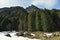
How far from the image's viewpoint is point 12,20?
165 metres

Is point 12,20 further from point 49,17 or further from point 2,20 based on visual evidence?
point 49,17

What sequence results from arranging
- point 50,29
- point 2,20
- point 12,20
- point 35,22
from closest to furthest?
point 50,29
point 35,22
point 2,20
point 12,20

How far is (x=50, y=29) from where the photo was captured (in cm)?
9025

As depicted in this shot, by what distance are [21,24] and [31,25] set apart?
61.5ft

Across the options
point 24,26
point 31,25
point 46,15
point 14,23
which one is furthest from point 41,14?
point 14,23

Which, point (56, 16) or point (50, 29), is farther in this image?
point (56, 16)

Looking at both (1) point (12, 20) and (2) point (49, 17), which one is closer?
(2) point (49, 17)

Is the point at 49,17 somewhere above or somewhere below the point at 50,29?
above

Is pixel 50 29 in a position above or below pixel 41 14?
below

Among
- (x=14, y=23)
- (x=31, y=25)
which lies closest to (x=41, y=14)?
(x=31, y=25)

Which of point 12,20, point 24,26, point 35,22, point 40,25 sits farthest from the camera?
point 12,20

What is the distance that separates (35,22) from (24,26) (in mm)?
15276

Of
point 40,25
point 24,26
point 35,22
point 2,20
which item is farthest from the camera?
point 2,20

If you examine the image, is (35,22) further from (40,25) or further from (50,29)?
(50,29)
